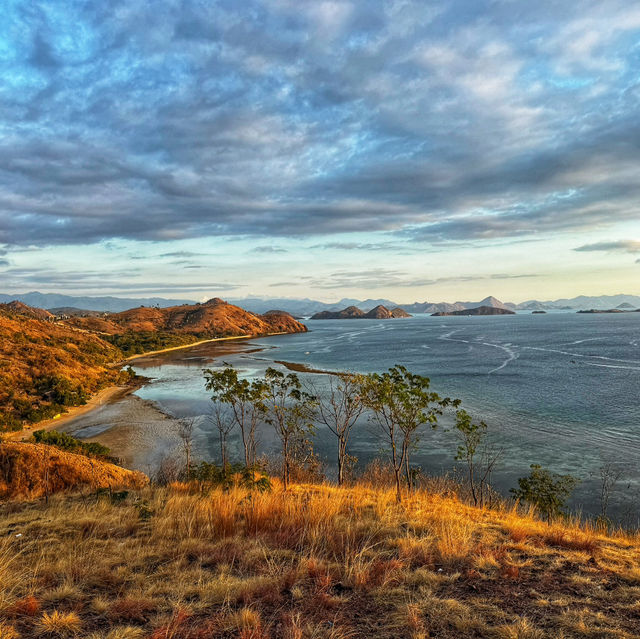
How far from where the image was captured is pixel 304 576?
6258 millimetres

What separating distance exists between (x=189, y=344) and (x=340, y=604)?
131710 millimetres

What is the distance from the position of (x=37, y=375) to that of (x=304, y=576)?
161 feet

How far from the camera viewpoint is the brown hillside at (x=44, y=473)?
587 inches

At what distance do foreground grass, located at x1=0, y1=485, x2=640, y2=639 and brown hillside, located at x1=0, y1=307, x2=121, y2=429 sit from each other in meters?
31.3

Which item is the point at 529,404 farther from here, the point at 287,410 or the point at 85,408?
the point at 85,408

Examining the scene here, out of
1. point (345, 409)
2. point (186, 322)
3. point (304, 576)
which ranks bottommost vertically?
point (345, 409)

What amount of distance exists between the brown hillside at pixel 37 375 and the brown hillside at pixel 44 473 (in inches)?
780

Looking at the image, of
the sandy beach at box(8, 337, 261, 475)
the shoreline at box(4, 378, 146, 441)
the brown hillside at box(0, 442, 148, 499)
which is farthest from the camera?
the shoreline at box(4, 378, 146, 441)

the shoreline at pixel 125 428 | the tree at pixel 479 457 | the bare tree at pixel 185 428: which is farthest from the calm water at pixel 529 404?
the shoreline at pixel 125 428

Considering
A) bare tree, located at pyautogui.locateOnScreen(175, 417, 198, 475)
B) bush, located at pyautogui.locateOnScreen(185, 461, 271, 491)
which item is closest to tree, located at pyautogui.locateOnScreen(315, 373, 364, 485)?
bush, located at pyautogui.locateOnScreen(185, 461, 271, 491)

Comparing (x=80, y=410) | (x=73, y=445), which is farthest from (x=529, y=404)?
(x=80, y=410)

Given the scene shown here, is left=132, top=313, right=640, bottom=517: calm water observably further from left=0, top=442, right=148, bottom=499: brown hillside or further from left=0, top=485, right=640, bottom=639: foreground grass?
left=0, top=485, right=640, bottom=639: foreground grass

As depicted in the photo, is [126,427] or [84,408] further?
[84,408]

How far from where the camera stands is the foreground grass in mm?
4949
